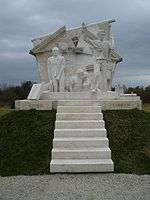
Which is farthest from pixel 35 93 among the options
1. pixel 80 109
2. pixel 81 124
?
pixel 81 124

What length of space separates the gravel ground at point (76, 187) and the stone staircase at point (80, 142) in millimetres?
342

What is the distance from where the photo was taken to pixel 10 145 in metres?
12.7

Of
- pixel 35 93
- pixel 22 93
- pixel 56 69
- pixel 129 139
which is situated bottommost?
pixel 22 93

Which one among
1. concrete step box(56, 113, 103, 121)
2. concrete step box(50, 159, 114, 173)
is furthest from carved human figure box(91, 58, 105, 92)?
concrete step box(50, 159, 114, 173)

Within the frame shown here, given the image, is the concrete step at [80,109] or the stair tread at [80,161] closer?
the stair tread at [80,161]

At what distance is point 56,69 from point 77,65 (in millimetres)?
1609

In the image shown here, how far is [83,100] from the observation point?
1533 centimetres

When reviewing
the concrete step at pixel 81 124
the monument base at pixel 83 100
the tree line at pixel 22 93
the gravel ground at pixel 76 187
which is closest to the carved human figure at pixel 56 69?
the monument base at pixel 83 100

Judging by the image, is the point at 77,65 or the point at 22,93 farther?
the point at 22,93

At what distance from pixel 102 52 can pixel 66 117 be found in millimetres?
4604

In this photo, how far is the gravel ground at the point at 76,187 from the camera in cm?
852

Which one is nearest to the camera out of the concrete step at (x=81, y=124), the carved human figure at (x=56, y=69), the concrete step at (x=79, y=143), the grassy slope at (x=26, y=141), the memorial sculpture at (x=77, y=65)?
the grassy slope at (x=26, y=141)

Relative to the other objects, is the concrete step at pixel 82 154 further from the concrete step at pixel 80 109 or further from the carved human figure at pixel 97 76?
the carved human figure at pixel 97 76

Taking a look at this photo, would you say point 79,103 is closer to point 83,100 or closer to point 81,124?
point 83,100
